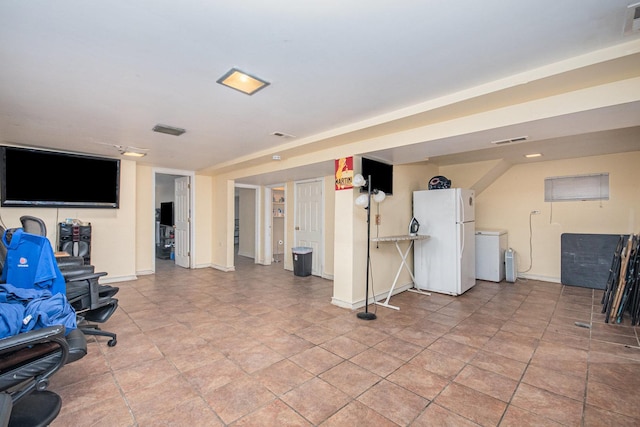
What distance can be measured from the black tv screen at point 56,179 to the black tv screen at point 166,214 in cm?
321

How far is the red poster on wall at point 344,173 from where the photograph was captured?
12.8 ft

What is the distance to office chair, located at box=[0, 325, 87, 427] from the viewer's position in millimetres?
1493

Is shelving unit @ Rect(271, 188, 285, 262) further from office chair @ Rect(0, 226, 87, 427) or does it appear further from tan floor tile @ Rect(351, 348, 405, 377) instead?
office chair @ Rect(0, 226, 87, 427)

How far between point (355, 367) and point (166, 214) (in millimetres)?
8158

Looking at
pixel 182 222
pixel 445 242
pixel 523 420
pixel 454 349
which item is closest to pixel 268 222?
pixel 182 222

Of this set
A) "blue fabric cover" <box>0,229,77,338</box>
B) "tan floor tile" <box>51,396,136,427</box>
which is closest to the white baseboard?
"tan floor tile" <box>51,396,136,427</box>

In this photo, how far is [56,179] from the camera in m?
4.72

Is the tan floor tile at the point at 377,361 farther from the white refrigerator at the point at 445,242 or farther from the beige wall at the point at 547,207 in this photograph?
the beige wall at the point at 547,207

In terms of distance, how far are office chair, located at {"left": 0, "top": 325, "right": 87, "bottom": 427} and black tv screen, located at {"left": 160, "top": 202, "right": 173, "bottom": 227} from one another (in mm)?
7072

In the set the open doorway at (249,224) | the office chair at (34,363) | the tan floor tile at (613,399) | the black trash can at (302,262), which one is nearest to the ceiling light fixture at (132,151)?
the open doorway at (249,224)

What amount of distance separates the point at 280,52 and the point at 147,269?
19.4 feet

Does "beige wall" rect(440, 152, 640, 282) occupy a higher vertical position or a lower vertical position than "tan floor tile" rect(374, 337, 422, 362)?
higher

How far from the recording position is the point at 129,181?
222 inches

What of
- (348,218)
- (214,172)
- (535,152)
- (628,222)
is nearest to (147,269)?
(214,172)
